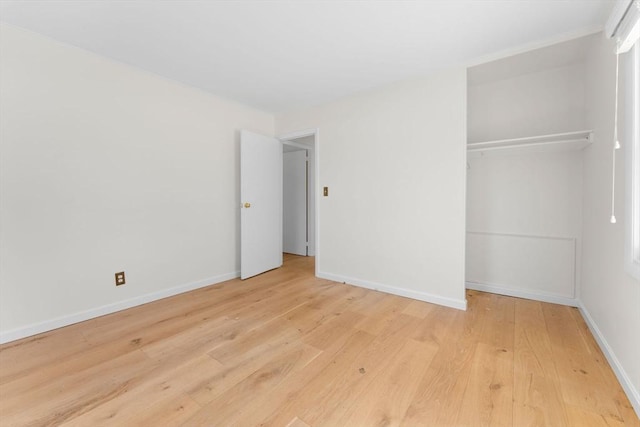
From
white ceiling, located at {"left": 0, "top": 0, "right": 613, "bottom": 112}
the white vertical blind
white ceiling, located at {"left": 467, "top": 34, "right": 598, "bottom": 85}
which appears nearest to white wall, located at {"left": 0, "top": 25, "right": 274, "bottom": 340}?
white ceiling, located at {"left": 0, "top": 0, "right": 613, "bottom": 112}

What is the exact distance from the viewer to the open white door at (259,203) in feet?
10.8

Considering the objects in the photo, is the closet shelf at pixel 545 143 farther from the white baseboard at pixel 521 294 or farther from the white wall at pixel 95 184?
the white wall at pixel 95 184

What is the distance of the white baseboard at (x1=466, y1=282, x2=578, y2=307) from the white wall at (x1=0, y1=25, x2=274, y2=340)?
3.02 m

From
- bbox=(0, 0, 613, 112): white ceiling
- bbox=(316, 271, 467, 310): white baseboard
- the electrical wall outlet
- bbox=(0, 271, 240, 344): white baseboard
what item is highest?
bbox=(0, 0, 613, 112): white ceiling

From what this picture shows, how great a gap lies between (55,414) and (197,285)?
1.75m

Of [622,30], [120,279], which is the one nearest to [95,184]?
[120,279]

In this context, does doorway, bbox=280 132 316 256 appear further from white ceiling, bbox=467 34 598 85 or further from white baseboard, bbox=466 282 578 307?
white ceiling, bbox=467 34 598 85

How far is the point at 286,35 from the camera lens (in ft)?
6.44

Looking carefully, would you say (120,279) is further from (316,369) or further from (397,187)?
(397,187)

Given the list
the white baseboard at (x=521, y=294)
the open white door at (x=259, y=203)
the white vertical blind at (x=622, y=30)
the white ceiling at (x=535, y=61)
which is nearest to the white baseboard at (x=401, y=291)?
the white baseboard at (x=521, y=294)

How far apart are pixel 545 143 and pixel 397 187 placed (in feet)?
4.27

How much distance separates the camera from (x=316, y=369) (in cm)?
Result: 155

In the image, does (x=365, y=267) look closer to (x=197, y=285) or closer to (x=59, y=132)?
(x=197, y=285)

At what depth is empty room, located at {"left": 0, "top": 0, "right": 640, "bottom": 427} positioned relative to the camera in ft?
4.53
